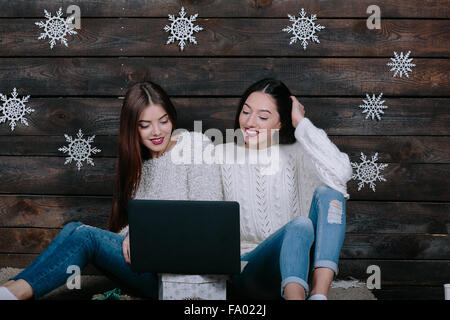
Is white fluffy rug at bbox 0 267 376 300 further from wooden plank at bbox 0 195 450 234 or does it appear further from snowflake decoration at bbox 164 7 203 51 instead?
snowflake decoration at bbox 164 7 203 51

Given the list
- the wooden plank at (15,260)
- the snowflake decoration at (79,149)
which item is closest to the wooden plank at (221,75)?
the snowflake decoration at (79,149)

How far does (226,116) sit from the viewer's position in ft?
6.31

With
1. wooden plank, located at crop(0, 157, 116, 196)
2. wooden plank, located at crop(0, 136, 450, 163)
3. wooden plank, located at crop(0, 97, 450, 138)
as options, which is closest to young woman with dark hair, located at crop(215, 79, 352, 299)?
wooden plank, located at crop(0, 97, 450, 138)

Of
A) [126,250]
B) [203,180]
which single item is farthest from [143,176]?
[126,250]

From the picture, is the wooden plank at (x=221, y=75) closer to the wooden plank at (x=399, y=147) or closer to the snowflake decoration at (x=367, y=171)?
the wooden plank at (x=399, y=147)

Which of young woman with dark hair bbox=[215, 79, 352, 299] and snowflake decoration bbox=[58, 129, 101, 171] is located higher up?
snowflake decoration bbox=[58, 129, 101, 171]

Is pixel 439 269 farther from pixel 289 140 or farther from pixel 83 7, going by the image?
pixel 83 7

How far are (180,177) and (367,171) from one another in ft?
2.79

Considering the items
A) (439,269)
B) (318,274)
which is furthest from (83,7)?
(439,269)

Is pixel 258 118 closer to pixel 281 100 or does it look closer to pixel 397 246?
pixel 281 100

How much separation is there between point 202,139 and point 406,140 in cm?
92

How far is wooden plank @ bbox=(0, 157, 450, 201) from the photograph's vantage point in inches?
75.2

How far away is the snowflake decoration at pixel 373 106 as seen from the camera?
74.4 inches

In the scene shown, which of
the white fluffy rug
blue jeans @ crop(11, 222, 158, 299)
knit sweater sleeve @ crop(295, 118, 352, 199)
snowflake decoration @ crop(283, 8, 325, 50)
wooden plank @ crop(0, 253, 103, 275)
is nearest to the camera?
blue jeans @ crop(11, 222, 158, 299)
